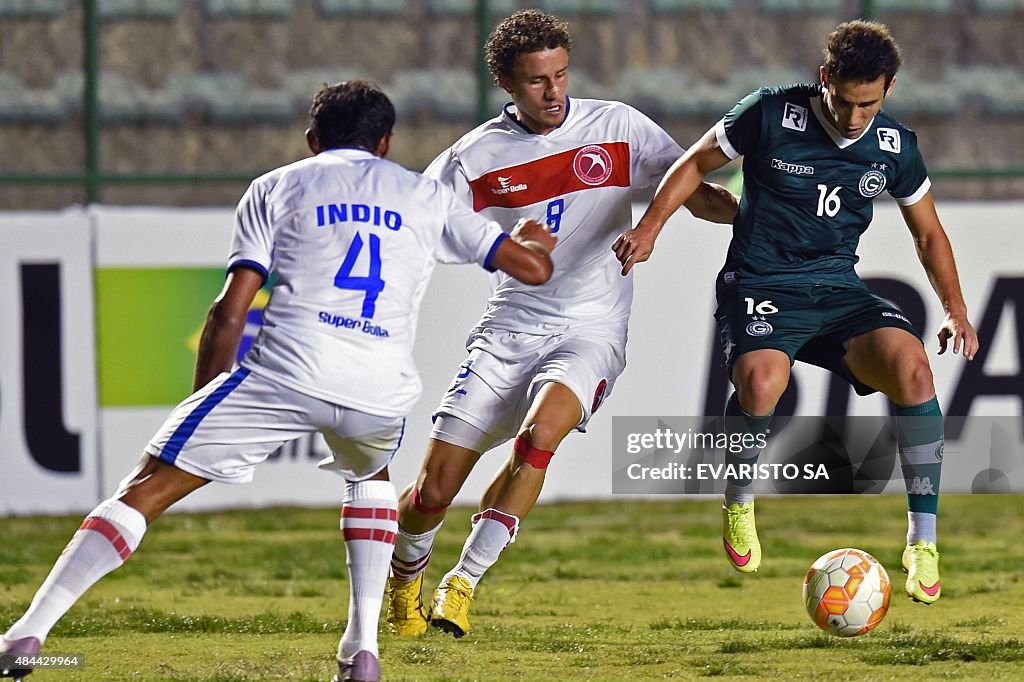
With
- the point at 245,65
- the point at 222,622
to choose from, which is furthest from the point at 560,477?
the point at 245,65

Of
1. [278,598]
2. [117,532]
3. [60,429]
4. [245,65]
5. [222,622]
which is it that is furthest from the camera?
[245,65]

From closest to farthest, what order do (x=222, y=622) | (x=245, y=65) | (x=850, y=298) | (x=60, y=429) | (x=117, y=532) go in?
(x=117, y=532)
(x=850, y=298)
(x=222, y=622)
(x=60, y=429)
(x=245, y=65)

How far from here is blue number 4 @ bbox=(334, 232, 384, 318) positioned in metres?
4.72

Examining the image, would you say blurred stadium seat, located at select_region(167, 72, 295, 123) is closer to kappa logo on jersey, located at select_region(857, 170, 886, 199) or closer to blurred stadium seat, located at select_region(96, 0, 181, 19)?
blurred stadium seat, located at select_region(96, 0, 181, 19)

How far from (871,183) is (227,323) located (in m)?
2.66

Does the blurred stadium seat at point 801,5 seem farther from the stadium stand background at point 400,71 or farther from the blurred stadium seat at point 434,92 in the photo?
the blurred stadium seat at point 434,92

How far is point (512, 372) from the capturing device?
6.09m

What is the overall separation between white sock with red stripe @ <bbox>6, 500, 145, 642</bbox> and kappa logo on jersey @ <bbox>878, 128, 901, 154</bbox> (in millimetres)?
3162

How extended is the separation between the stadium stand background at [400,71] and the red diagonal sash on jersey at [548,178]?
485cm

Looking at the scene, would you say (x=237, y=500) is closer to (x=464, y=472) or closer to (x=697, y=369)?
(x=697, y=369)

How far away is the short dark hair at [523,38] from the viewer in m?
5.85

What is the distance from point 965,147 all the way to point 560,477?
17.0ft

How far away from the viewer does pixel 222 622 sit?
21.9ft

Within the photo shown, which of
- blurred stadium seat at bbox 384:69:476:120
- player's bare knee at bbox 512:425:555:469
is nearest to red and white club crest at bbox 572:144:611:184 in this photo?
player's bare knee at bbox 512:425:555:469
